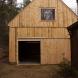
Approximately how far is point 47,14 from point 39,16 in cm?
84

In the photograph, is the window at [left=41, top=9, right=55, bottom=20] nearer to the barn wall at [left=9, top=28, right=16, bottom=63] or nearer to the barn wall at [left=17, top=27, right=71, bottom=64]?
the barn wall at [left=17, top=27, right=71, bottom=64]

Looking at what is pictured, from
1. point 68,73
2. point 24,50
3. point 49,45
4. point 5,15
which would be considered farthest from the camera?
point 5,15

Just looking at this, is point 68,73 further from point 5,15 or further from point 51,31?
point 5,15

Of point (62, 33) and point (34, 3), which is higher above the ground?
point (34, 3)

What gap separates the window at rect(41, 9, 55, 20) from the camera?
3094cm

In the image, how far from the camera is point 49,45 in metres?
30.8

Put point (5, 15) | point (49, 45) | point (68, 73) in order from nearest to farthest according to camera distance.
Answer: point (68, 73) < point (49, 45) < point (5, 15)

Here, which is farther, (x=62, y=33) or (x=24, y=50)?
(x=24, y=50)

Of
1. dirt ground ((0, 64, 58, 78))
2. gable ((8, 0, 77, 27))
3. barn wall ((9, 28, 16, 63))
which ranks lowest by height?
dirt ground ((0, 64, 58, 78))

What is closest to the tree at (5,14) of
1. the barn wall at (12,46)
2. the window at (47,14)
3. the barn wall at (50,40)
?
the barn wall at (12,46)

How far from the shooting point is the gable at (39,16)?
3106cm

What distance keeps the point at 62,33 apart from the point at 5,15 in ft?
104

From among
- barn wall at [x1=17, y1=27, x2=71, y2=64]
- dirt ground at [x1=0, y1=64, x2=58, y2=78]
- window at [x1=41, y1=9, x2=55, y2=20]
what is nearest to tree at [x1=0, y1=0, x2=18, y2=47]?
barn wall at [x1=17, y1=27, x2=71, y2=64]

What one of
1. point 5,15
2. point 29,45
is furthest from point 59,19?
point 5,15
